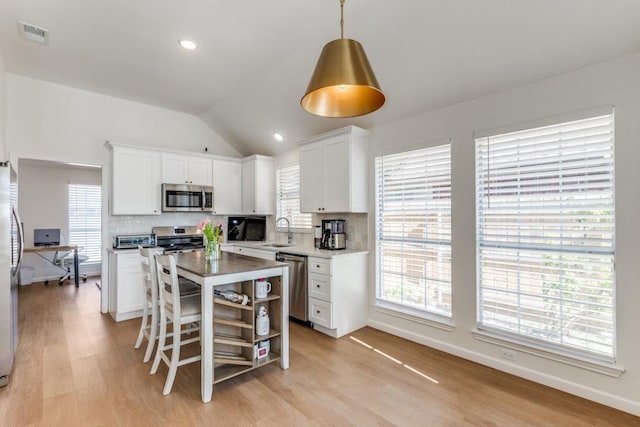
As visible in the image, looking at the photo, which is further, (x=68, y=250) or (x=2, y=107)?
(x=68, y=250)

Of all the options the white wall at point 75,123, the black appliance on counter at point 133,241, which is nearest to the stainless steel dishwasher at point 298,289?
the black appliance on counter at point 133,241

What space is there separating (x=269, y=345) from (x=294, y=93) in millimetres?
2795

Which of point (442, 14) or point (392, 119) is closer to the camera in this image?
point (442, 14)

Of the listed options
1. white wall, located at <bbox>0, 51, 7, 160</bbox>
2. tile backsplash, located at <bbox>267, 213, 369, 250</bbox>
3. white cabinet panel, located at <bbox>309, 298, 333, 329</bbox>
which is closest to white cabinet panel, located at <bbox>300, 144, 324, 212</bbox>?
tile backsplash, located at <bbox>267, 213, 369, 250</bbox>

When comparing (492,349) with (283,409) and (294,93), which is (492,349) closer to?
(283,409)

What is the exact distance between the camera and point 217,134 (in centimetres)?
565

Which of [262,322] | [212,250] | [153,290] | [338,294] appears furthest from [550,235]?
[153,290]

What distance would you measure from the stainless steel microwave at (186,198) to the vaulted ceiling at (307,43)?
1.43 meters

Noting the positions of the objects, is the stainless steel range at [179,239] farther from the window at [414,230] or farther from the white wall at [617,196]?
the white wall at [617,196]

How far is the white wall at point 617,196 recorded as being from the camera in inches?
86.4

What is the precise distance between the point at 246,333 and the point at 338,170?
2.09 meters

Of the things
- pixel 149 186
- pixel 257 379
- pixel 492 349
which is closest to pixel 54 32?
pixel 149 186

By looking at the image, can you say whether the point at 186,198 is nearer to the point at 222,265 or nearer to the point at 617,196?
the point at 222,265

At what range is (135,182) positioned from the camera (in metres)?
4.42
